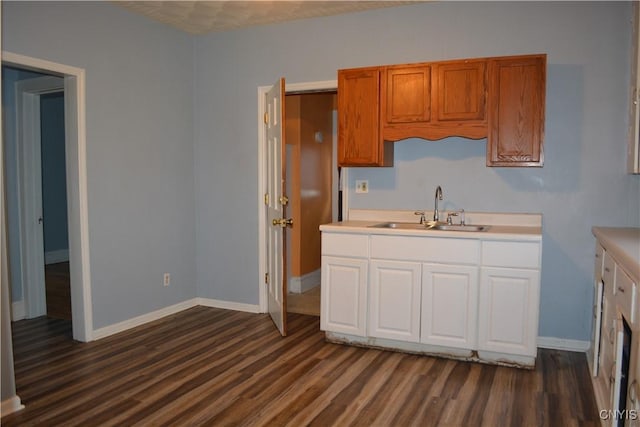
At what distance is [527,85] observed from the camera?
3211mm

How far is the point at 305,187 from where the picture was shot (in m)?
5.38

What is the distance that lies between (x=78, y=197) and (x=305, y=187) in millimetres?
2450

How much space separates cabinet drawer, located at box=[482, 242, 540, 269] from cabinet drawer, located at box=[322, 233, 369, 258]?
816 millimetres

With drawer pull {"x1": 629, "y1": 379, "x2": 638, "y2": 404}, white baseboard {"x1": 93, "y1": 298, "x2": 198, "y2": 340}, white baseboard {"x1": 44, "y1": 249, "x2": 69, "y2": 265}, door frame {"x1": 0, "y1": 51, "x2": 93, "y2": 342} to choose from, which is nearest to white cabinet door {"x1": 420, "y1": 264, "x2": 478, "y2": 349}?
drawer pull {"x1": 629, "y1": 379, "x2": 638, "y2": 404}

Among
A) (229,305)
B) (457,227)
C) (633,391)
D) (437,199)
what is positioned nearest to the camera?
(633,391)

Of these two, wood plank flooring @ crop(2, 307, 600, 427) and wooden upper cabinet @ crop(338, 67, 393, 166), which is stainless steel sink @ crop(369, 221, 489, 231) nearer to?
wooden upper cabinet @ crop(338, 67, 393, 166)

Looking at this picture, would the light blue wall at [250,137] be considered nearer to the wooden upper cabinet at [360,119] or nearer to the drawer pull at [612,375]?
the wooden upper cabinet at [360,119]

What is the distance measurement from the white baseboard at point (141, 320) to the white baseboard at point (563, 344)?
3.08m

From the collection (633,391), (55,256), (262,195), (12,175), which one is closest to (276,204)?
(262,195)

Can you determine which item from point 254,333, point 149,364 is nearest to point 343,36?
point 254,333

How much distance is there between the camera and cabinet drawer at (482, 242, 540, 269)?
119 inches

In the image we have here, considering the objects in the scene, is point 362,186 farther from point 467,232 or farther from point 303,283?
point 303,283

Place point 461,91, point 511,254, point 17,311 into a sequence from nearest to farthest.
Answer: point 511,254 < point 461,91 < point 17,311

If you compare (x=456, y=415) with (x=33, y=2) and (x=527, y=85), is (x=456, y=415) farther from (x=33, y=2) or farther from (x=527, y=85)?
(x=33, y=2)
